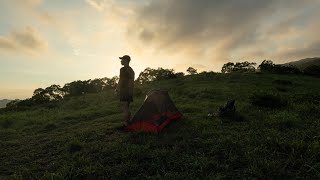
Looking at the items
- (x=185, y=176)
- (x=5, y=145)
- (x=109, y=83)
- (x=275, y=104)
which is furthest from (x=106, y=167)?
(x=109, y=83)

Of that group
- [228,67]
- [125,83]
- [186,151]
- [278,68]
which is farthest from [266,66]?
[186,151]

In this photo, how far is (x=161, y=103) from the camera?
12.8 metres

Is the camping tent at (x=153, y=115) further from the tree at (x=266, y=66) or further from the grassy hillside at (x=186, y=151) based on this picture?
the tree at (x=266, y=66)

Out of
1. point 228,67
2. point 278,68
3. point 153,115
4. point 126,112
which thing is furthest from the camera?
point 228,67

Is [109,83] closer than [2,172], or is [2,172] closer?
[2,172]

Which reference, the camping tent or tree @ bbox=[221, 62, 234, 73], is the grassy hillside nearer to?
the camping tent

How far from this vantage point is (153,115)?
39.9 feet

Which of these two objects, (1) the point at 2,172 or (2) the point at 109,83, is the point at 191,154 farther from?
(2) the point at 109,83

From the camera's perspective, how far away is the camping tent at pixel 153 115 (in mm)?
11773

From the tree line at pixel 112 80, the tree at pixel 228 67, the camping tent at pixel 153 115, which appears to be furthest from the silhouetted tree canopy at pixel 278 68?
the camping tent at pixel 153 115

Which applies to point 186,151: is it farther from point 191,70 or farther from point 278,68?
point 191,70

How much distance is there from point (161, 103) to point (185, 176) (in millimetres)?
5743

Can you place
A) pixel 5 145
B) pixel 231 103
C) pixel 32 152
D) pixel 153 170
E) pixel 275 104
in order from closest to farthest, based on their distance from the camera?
pixel 153 170 → pixel 32 152 → pixel 5 145 → pixel 231 103 → pixel 275 104

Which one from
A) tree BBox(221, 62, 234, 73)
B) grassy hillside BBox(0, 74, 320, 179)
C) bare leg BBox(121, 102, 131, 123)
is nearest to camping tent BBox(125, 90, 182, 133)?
grassy hillside BBox(0, 74, 320, 179)
